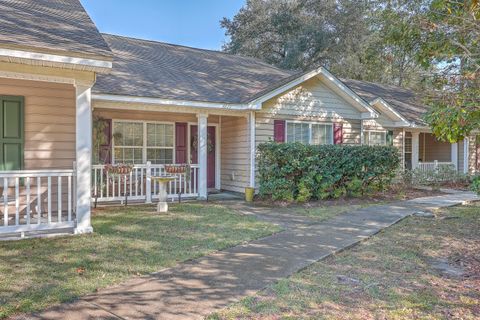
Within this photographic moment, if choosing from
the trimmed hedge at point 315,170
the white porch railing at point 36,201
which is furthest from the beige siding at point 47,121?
the trimmed hedge at point 315,170

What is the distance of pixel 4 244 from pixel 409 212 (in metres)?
8.14

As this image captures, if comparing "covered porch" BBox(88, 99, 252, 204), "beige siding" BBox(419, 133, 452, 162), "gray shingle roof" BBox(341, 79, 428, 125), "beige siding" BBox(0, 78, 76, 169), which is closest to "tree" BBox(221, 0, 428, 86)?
"gray shingle roof" BBox(341, 79, 428, 125)

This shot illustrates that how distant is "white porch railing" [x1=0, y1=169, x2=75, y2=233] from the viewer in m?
5.68

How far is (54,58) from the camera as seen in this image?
18.1 feet

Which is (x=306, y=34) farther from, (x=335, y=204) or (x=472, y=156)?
(x=335, y=204)

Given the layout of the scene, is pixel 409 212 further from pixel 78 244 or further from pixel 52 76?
pixel 52 76

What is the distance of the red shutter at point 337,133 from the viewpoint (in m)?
12.7

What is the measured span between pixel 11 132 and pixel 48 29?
2.40 m

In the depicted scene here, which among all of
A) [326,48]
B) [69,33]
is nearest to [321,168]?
[69,33]

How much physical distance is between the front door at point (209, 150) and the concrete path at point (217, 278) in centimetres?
566

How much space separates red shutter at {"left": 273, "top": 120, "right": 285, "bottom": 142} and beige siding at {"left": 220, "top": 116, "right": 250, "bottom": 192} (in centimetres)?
94

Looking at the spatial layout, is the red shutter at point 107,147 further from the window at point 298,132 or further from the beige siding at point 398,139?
the beige siding at point 398,139

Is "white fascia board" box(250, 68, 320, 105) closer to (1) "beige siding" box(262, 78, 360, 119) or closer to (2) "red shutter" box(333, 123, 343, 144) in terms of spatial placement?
(1) "beige siding" box(262, 78, 360, 119)

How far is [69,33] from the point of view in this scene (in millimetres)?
6320
